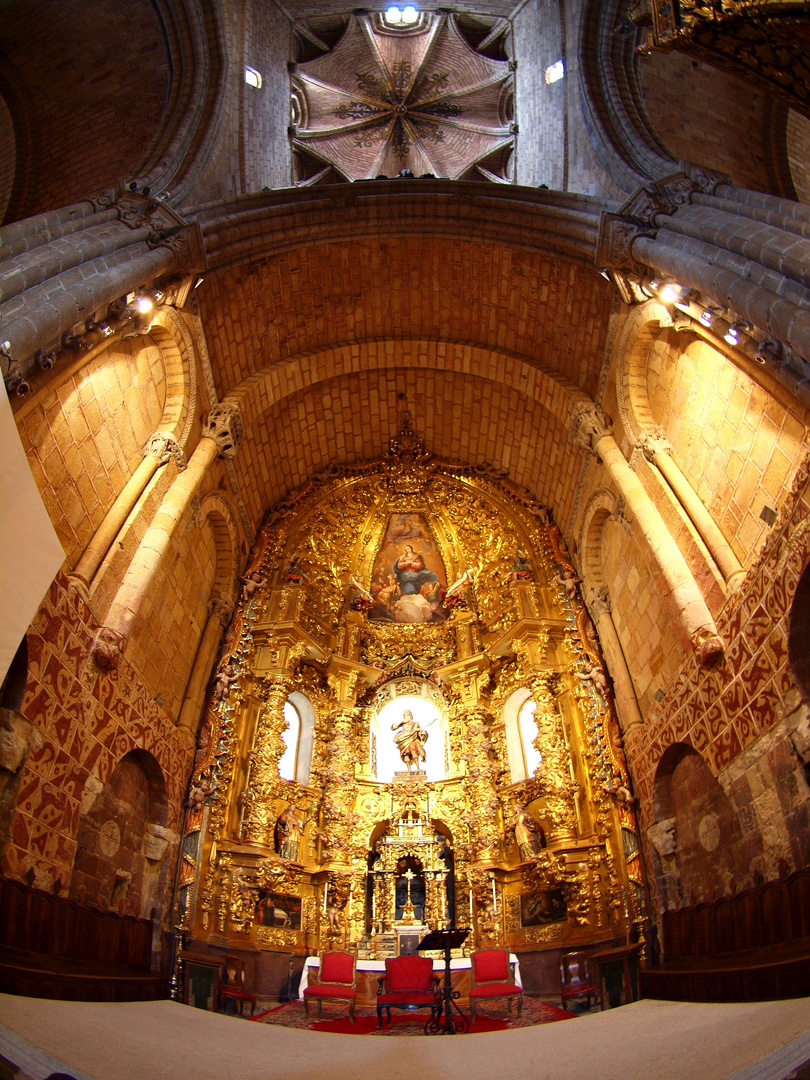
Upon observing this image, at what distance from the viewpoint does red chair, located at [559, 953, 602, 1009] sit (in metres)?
8.51

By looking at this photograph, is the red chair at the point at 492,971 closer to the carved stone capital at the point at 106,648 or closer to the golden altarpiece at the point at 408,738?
the golden altarpiece at the point at 408,738

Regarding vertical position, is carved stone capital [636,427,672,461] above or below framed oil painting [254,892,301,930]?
above

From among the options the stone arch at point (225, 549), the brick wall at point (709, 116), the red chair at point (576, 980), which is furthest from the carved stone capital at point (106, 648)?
the brick wall at point (709, 116)

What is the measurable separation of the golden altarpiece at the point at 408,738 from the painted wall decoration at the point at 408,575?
5cm

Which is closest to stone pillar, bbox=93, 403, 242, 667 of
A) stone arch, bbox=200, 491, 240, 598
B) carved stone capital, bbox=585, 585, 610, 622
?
stone arch, bbox=200, 491, 240, 598

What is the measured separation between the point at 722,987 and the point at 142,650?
25.8 ft

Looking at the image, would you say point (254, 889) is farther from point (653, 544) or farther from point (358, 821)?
point (653, 544)

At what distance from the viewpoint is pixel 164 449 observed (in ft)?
30.9

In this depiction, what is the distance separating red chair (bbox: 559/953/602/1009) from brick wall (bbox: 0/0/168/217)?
14592 millimetres

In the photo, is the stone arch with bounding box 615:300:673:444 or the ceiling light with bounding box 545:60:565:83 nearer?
the stone arch with bounding box 615:300:673:444

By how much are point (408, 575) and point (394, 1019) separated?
9115 mm

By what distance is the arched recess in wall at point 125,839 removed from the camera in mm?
7512

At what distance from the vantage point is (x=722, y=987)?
5.65m

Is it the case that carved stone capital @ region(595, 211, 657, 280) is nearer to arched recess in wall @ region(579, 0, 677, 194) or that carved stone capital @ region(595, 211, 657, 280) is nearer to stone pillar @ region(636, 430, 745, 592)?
arched recess in wall @ region(579, 0, 677, 194)
